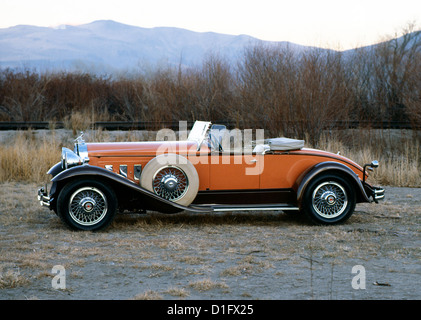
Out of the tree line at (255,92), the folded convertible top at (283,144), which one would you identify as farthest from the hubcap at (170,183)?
the tree line at (255,92)

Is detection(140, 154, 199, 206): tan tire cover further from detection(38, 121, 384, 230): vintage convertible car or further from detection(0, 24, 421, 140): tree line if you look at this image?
detection(0, 24, 421, 140): tree line

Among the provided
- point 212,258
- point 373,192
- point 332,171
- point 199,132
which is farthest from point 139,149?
point 373,192

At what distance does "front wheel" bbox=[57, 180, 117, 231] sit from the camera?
22.1ft

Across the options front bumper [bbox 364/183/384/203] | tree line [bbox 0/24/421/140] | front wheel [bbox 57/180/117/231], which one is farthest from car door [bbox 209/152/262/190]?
tree line [bbox 0/24/421/140]

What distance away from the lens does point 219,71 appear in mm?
19047

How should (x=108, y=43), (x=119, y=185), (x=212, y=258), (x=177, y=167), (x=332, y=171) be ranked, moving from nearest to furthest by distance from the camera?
(x=212, y=258), (x=119, y=185), (x=177, y=167), (x=332, y=171), (x=108, y=43)

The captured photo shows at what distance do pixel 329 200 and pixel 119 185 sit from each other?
273cm

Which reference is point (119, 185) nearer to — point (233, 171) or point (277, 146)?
point (233, 171)

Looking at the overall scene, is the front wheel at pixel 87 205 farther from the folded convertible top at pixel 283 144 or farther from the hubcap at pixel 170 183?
the folded convertible top at pixel 283 144

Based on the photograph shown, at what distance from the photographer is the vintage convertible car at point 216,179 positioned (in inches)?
277

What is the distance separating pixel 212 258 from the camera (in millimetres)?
5758

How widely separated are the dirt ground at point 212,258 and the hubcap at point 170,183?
0.46 metres

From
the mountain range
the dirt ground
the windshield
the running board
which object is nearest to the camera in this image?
the dirt ground

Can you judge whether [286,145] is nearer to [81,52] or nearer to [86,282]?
[86,282]
